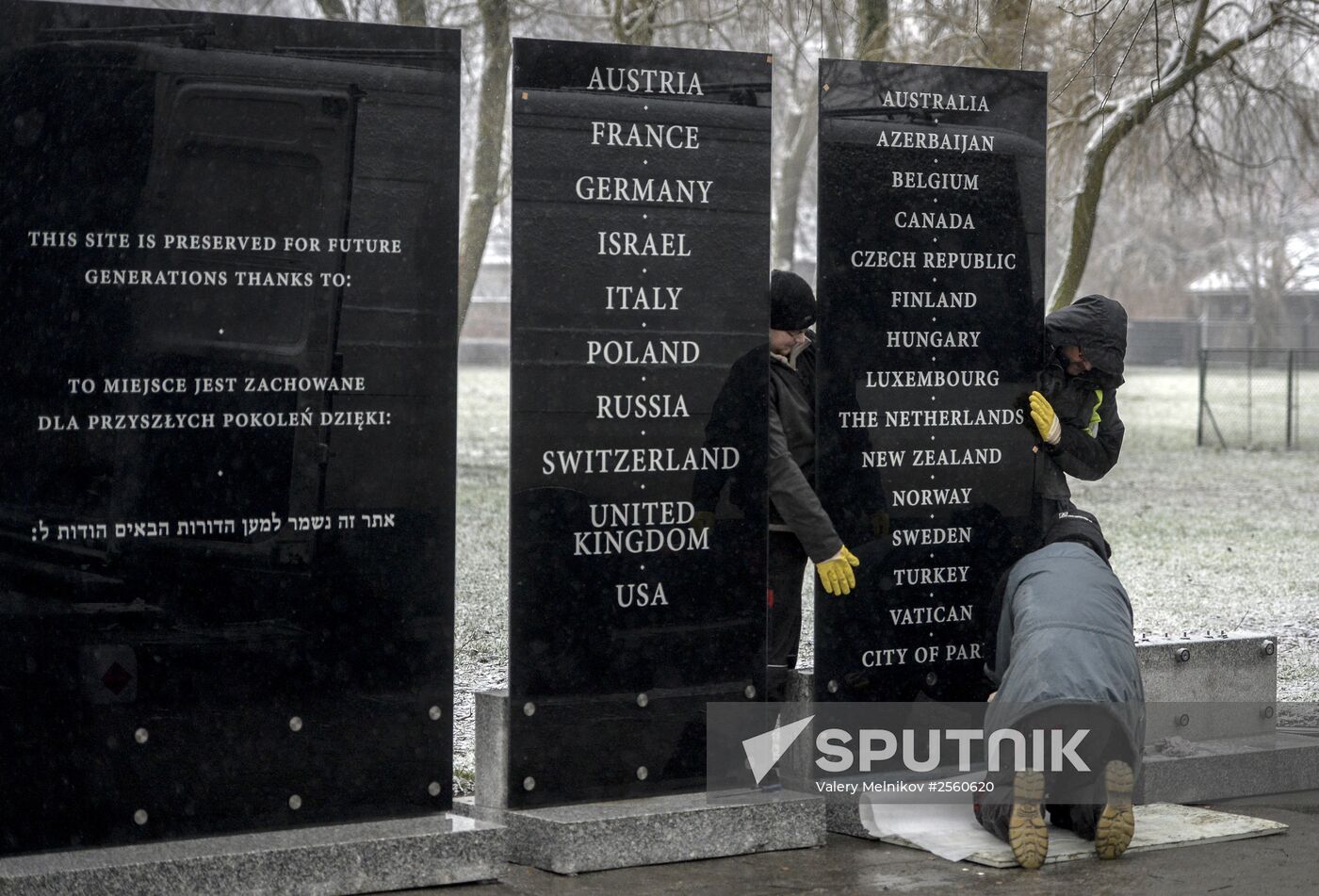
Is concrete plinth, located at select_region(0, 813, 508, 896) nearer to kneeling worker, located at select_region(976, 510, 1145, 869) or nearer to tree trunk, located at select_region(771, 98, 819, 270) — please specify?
kneeling worker, located at select_region(976, 510, 1145, 869)

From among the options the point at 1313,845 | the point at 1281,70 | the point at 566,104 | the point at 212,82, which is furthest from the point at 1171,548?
the point at 212,82

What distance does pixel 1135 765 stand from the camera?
18.4 feet

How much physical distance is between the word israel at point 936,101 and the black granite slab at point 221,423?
1818 millimetres

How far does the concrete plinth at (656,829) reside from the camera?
525 cm

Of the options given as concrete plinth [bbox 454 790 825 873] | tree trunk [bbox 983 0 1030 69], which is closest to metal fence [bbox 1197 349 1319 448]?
tree trunk [bbox 983 0 1030 69]

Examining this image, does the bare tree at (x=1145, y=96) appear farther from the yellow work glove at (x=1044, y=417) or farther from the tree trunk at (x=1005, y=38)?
the yellow work glove at (x=1044, y=417)

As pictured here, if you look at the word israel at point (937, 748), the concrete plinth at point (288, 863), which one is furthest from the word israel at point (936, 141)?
the concrete plinth at point (288, 863)

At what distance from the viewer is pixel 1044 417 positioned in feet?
21.0

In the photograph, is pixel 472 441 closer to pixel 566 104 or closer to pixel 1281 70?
pixel 1281 70

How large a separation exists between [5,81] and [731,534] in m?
2.68

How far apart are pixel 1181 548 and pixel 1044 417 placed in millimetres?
9495

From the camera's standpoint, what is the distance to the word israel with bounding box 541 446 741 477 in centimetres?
541

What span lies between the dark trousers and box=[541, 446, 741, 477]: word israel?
0.59 m

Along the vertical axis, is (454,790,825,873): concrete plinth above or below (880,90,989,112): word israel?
below
